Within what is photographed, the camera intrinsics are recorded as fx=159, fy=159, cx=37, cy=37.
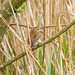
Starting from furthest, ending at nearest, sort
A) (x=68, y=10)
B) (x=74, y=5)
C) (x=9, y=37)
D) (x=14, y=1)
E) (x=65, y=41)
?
(x=65, y=41) < (x=9, y=37) < (x=68, y=10) < (x=74, y=5) < (x=14, y=1)

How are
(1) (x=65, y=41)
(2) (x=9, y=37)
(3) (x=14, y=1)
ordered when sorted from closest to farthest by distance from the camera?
(3) (x=14, y=1), (2) (x=9, y=37), (1) (x=65, y=41)

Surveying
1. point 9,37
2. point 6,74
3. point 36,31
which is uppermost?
point 36,31

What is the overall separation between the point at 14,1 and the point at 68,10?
1.66 ft

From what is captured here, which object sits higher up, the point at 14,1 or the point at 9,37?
the point at 14,1

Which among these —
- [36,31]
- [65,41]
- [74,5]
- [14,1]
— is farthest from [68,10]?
[65,41]

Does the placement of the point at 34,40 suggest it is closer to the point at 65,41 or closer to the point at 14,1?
the point at 14,1

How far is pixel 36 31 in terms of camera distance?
2.93ft

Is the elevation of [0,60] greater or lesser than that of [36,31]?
lesser

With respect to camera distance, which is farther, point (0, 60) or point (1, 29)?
point (0, 60)

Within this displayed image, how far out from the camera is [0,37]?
872mm

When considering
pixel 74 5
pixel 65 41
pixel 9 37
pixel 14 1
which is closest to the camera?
pixel 14 1

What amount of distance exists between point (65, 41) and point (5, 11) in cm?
108

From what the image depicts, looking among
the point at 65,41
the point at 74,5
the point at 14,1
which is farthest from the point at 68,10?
the point at 65,41

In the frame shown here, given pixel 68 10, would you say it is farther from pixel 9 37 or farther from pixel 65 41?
pixel 65 41
